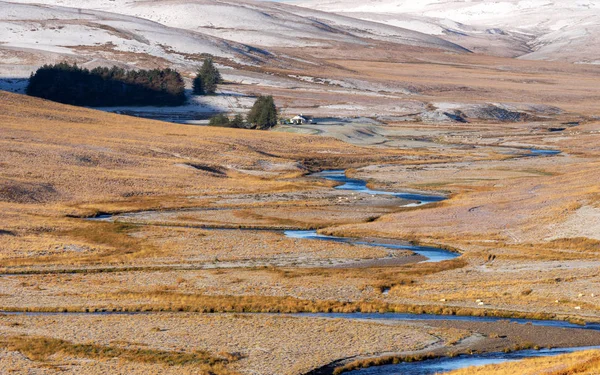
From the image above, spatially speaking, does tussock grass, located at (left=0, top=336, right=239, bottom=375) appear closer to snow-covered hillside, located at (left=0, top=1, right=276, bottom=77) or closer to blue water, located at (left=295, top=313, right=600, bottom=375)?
blue water, located at (left=295, top=313, right=600, bottom=375)

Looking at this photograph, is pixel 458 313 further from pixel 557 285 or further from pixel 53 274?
pixel 53 274

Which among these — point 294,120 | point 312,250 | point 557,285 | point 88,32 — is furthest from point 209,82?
point 557,285

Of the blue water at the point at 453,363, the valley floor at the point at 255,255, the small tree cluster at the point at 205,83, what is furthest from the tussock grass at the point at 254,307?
the small tree cluster at the point at 205,83

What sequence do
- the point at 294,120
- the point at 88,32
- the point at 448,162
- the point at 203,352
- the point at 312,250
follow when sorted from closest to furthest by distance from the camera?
the point at 203,352 < the point at 312,250 < the point at 448,162 < the point at 294,120 < the point at 88,32

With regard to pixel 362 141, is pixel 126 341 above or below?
above

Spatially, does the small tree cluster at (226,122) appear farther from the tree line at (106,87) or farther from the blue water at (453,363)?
the blue water at (453,363)

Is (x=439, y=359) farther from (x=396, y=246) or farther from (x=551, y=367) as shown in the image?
(x=396, y=246)

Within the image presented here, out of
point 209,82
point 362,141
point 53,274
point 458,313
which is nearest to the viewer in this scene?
point 458,313
